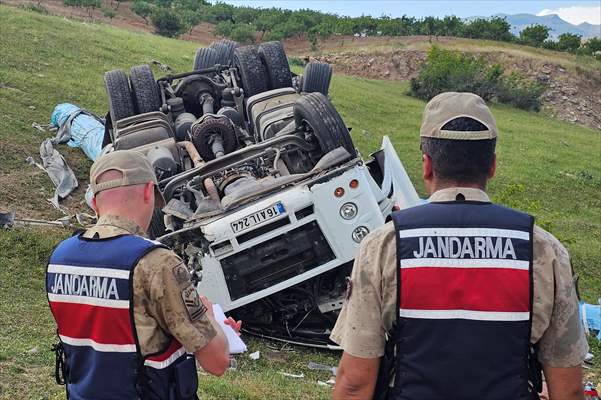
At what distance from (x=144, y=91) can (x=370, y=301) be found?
22.9ft

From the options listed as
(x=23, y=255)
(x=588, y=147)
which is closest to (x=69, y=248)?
(x=23, y=255)

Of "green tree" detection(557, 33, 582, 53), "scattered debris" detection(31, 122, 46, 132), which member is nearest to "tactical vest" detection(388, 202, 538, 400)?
"scattered debris" detection(31, 122, 46, 132)

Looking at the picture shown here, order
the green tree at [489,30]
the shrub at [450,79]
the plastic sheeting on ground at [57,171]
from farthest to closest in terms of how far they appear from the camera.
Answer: the green tree at [489,30]
the shrub at [450,79]
the plastic sheeting on ground at [57,171]

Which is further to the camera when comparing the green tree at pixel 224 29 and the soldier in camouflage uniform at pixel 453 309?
the green tree at pixel 224 29

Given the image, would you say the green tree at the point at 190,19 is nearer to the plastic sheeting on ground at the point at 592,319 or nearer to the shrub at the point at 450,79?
the shrub at the point at 450,79

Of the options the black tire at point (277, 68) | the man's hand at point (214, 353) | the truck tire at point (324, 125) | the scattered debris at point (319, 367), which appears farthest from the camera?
the black tire at point (277, 68)

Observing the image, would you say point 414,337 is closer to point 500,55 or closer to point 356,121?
point 356,121

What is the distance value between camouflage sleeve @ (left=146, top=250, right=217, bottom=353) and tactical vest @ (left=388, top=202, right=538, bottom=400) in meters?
0.69

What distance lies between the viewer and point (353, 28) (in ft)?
187

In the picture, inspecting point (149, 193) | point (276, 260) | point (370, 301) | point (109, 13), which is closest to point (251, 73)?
point (276, 260)

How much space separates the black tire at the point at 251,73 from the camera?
8891 mm

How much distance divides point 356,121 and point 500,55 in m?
31.0

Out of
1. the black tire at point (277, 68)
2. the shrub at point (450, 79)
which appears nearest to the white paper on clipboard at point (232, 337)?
the black tire at point (277, 68)

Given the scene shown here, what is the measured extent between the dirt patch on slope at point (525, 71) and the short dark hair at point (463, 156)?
40.2 metres
